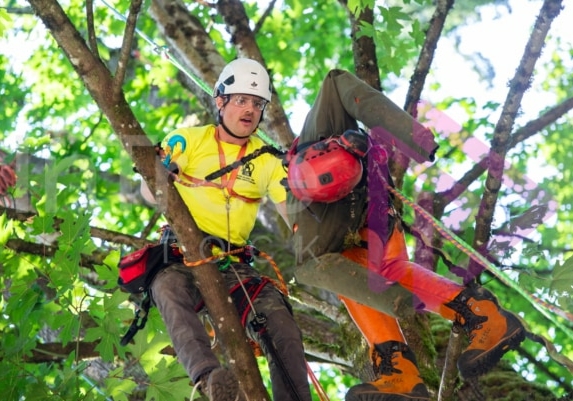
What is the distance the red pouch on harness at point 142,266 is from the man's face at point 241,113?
2.73 ft

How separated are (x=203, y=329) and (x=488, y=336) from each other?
5.16 feet

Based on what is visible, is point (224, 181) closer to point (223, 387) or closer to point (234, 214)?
point (234, 214)

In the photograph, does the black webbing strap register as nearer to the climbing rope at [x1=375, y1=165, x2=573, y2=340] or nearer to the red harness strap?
the red harness strap

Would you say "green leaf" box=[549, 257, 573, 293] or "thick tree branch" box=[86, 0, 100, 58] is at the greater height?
"thick tree branch" box=[86, 0, 100, 58]

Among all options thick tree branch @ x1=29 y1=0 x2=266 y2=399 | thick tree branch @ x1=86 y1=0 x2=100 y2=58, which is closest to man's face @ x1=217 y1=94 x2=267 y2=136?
thick tree branch @ x1=29 y1=0 x2=266 y2=399

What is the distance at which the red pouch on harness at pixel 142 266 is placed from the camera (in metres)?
5.03

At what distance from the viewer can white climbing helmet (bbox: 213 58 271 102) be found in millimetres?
5281

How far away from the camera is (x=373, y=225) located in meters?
4.73

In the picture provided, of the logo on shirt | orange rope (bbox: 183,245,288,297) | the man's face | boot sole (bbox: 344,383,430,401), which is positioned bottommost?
boot sole (bbox: 344,383,430,401)

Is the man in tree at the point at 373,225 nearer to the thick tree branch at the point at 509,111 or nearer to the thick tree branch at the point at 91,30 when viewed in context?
the thick tree branch at the point at 509,111

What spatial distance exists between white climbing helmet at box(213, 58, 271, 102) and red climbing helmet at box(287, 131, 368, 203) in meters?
0.85

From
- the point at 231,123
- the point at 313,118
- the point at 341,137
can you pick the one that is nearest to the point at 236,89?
the point at 231,123

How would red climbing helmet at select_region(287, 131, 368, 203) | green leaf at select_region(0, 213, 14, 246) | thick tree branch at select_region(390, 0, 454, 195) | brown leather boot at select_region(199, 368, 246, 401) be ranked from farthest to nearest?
thick tree branch at select_region(390, 0, 454, 195) → green leaf at select_region(0, 213, 14, 246) → red climbing helmet at select_region(287, 131, 368, 203) → brown leather boot at select_region(199, 368, 246, 401)

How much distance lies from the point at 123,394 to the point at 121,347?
0.41 meters
